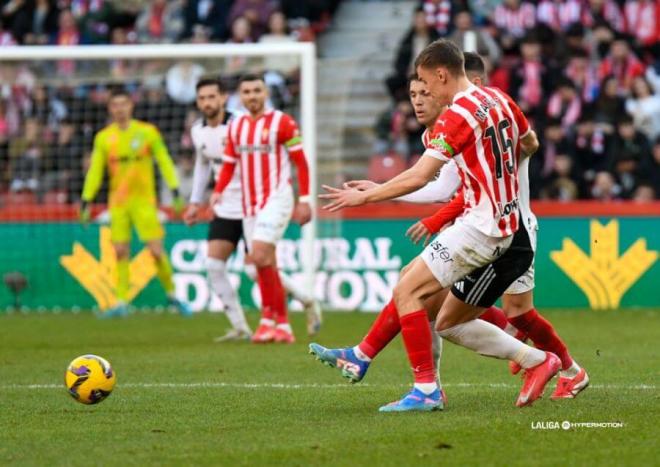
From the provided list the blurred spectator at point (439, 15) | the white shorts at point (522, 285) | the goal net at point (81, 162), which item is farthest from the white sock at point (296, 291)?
the blurred spectator at point (439, 15)

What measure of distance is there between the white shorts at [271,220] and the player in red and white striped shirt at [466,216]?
528 cm

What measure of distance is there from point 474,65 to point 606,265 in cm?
898

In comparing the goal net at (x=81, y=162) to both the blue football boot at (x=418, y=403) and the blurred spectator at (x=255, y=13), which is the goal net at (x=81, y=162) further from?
the blue football boot at (x=418, y=403)

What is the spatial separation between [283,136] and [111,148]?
3.98 m

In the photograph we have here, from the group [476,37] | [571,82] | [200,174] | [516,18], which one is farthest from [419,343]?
[516,18]

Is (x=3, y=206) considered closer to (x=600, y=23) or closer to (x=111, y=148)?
(x=111, y=148)

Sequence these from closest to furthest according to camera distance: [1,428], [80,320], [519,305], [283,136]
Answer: [1,428] → [519,305] → [283,136] → [80,320]

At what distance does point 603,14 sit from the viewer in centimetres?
2094

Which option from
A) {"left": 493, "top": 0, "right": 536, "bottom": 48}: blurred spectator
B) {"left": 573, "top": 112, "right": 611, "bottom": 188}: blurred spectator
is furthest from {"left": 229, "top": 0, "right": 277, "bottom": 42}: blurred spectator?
{"left": 573, "top": 112, "right": 611, "bottom": 188}: blurred spectator

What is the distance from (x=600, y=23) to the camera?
2058cm

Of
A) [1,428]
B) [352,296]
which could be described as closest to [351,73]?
[352,296]

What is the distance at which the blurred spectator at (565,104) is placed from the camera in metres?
19.8

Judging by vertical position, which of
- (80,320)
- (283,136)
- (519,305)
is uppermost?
(283,136)

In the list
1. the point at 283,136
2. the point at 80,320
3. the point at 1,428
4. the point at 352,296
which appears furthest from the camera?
the point at 352,296
